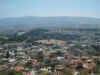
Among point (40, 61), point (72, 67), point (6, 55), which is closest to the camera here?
point (72, 67)

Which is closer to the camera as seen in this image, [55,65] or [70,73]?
[70,73]

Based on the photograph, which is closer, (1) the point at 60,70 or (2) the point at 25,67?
(1) the point at 60,70

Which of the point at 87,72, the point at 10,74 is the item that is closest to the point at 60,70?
the point at 87,72

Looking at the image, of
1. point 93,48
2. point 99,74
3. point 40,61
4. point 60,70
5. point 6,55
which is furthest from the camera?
point 93,48

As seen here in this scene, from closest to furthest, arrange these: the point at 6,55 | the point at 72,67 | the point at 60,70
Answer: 1. the point at 60,70
2. the point at 72,67
3. the point at 6,55

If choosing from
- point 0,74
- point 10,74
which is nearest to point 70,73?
point 10,74

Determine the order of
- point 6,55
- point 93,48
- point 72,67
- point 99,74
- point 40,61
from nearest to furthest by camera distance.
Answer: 1. point 99,74
2. point 72,67
3. point 40,61
4. point 6,55
5. point 93,48

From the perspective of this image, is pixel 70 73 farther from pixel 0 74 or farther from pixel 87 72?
pixel 0 74

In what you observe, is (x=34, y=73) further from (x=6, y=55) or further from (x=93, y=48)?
(x=93, y=48)
